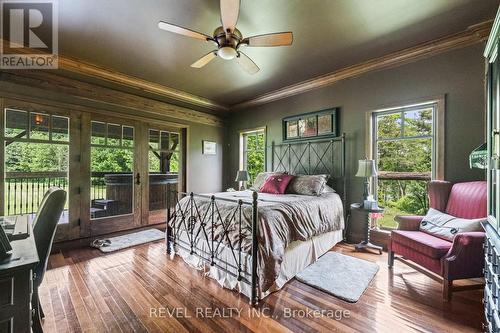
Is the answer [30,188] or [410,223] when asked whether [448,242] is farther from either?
[30,188]

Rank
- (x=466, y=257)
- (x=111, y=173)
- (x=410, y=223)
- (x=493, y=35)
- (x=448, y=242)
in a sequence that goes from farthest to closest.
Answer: (x=111, y=173), (x=410, y=223), (x=448, y=242), (x=466, y=257), (x=493, y=35)

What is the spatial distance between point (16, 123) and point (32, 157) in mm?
498

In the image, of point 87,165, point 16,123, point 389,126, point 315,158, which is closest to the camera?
point 16,123

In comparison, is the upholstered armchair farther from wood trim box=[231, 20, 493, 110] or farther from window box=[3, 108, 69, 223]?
window box=[3, 108, 69, 223]

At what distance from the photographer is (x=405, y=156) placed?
10.7 feet

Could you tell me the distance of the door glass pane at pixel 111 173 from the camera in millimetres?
3775

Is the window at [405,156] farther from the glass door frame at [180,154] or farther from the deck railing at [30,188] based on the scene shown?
the glass door frame at [180,154]

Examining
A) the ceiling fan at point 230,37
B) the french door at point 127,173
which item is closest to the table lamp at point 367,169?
the ceiling fan at point 230,37

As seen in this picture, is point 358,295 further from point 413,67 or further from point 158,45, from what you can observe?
point 158,45

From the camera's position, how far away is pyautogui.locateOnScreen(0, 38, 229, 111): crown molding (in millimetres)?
3244

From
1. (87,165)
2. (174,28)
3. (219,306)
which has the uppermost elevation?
(174,28)

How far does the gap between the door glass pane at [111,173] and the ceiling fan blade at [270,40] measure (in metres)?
3.01

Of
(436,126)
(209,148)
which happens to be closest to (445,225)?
(436,126)

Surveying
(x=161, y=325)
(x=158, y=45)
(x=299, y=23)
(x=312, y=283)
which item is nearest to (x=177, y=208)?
(x=161, y=325)
